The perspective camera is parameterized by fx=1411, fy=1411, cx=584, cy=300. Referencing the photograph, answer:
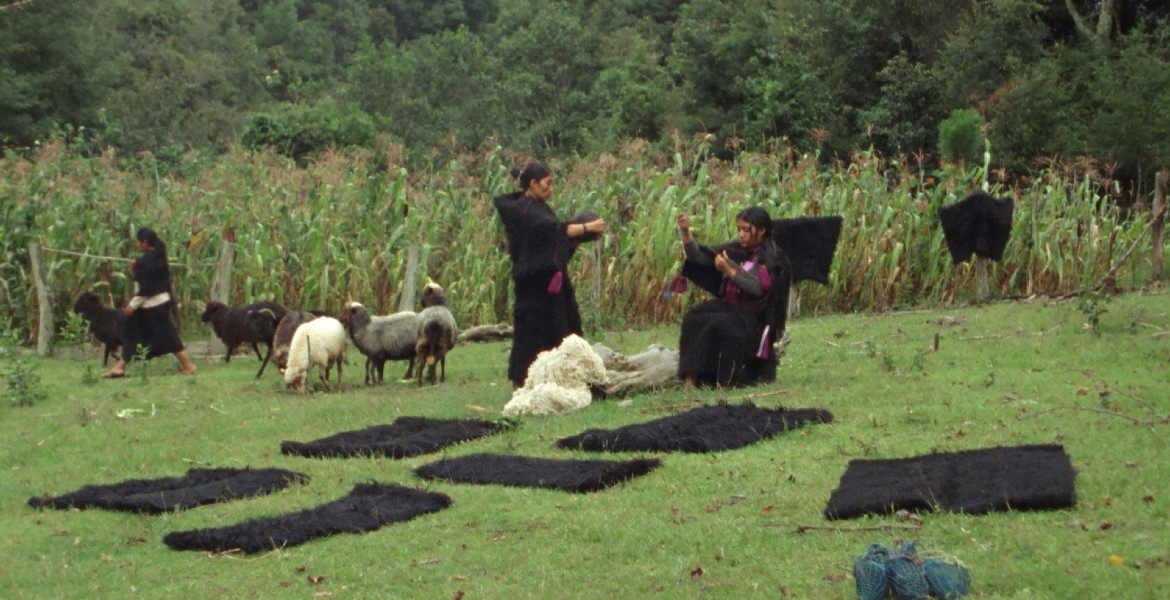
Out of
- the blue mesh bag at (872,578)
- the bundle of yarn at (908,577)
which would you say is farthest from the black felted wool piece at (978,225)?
the blue mesh bag at (872,578)

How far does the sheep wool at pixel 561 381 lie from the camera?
10.8 m

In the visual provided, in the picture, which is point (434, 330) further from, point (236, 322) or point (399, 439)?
point (236, 322)

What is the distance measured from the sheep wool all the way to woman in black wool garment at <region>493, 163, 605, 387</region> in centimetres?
34

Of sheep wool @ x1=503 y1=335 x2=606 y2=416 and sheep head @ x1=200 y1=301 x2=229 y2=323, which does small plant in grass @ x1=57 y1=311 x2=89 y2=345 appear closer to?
sheep head @ x1=200 y1=301 x2=229 y2=323

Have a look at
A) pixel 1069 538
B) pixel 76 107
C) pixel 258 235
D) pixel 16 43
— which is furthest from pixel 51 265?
pixel 76 107

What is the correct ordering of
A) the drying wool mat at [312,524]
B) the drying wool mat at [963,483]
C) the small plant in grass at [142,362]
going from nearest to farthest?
the drying wool mat at [963,483]
the drying wool mat at [312,524]
the small plant in grass at [142,362]

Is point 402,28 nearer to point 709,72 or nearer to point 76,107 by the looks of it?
point 76,107

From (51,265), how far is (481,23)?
1671 inches

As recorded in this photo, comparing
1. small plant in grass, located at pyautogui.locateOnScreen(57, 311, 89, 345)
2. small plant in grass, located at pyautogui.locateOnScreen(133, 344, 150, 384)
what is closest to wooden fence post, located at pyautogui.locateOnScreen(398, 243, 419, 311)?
small plant in grass, located at pyautogui.locateOnScreen(133, 344, 150, 384)

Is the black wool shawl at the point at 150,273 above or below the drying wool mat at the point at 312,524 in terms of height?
above

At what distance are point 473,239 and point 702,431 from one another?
28.8 feet

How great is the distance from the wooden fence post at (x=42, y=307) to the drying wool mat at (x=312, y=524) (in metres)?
9.09

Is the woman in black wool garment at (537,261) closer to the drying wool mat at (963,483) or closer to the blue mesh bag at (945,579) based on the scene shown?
the drying wool mat at (963,483)

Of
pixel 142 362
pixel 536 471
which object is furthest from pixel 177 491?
pixel 142 362
